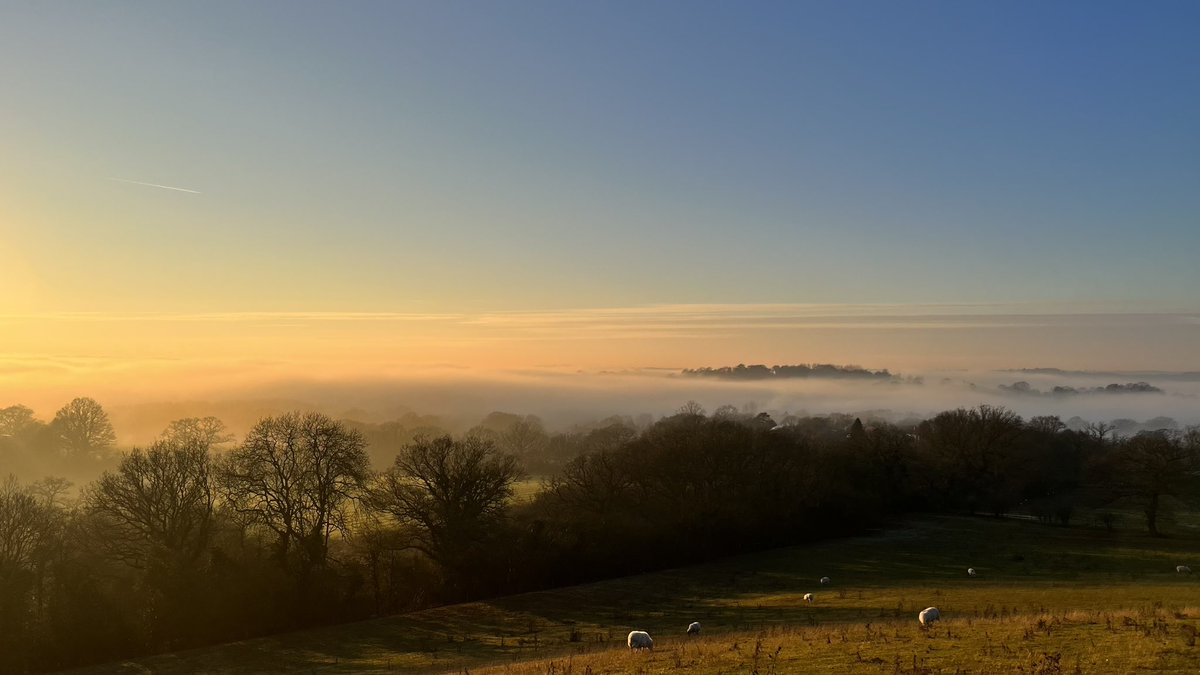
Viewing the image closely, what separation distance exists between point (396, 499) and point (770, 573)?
31923mm

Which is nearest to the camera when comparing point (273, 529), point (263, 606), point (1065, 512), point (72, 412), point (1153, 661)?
point (1153, 661)

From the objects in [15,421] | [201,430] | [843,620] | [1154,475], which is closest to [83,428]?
[15,421]

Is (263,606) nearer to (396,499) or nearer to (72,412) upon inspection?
(396,499)

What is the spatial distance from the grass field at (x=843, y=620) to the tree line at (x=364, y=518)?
4300mm

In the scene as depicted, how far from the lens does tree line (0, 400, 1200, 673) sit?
44.9m

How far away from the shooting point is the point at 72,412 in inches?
3529

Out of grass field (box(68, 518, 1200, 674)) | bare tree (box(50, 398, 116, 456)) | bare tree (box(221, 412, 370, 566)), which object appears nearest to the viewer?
grass field (box(68, 518, 1200, 674))

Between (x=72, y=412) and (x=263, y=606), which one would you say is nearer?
(x=263, y=606)

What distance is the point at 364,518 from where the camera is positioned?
6078 centimetres

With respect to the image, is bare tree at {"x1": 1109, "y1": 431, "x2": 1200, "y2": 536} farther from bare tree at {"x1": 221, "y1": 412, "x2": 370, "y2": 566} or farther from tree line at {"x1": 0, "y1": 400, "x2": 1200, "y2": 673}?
bare tree at {"x1": 221, "y1": 412, "x2": 370, "y2": 566}

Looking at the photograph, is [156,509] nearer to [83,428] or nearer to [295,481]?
[295,481]

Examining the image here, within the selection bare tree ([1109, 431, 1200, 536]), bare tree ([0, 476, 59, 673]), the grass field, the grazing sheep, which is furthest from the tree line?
the grazing sheep

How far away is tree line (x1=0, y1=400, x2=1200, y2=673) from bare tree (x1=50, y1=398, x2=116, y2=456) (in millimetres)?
325

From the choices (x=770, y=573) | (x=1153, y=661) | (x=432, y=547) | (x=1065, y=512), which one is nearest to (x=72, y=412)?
(x=432, y=547)
